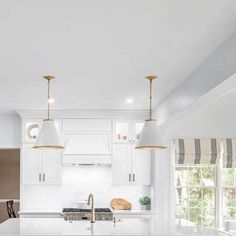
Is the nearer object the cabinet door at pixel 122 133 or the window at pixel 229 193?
the window at pixel 229 193

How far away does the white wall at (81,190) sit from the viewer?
27.9 ft

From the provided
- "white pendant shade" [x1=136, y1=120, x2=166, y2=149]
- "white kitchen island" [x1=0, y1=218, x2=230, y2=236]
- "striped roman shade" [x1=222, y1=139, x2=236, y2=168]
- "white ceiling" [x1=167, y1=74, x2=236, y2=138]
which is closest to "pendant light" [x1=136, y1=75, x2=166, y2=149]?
"white pendant shade" [x1=136, y1=120, x2=166, y2=149]

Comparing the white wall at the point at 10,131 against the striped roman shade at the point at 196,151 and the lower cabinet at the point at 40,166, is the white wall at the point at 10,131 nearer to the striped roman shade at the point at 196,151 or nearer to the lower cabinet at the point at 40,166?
the lower cabinet at the point at 40,166

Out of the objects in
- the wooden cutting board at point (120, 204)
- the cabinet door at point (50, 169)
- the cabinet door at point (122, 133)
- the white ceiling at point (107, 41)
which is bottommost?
the wooden cutting board at point (120, 204)

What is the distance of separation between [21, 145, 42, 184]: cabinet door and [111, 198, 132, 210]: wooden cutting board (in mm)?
1364

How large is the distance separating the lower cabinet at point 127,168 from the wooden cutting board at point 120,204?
0.37 metres

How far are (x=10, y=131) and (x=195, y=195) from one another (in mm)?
3516

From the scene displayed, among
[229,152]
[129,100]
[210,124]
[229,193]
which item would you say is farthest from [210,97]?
[229,193]

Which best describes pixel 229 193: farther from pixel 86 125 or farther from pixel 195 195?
pixel 86 125

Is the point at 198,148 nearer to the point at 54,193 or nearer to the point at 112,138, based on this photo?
the point at 112,138

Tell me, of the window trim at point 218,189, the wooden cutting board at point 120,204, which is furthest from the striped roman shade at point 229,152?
the wooden cutting board at point 120,204

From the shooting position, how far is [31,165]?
8.23 metres

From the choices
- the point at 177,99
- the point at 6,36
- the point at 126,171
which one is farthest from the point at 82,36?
the point at 126,171

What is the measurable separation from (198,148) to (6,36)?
496cm
